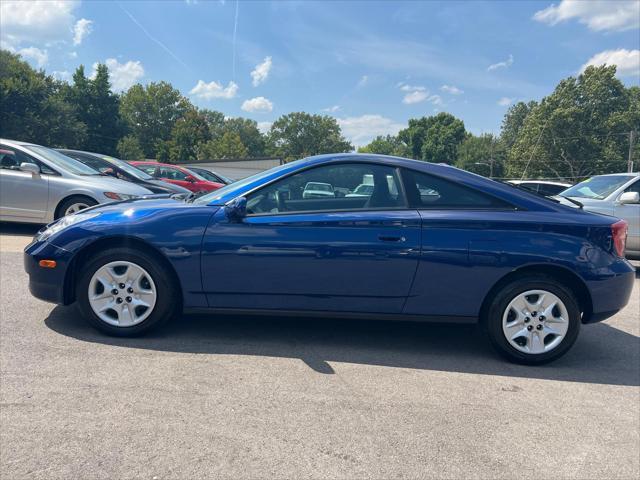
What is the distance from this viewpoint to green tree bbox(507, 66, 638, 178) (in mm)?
57906

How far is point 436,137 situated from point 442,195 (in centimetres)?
9378

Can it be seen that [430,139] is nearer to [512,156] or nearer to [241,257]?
[512,156]

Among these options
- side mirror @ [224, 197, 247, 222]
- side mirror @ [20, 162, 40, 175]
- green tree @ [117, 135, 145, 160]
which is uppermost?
green tree @ [117, 135, 145, 160]

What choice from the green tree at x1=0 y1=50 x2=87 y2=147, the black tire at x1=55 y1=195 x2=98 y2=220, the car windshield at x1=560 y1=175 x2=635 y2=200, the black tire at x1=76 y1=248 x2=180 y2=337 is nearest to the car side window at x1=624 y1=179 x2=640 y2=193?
the car windshield at x1=560 y1=175 x2=635 y2=200

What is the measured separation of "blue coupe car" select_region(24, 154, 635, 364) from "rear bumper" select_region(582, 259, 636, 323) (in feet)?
0.04

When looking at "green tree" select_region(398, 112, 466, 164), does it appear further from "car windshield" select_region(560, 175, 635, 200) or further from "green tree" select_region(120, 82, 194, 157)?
"car windshield" select_region(560, 175, 635, 200)

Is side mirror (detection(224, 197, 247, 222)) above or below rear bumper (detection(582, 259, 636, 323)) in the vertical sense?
above

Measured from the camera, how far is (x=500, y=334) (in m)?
3.60

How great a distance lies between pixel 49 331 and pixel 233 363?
1564mm

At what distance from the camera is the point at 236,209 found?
348cm

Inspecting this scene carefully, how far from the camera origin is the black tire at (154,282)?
11.7ft

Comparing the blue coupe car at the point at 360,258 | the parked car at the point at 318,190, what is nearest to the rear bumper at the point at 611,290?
the blue coupe car at the point at 360,258

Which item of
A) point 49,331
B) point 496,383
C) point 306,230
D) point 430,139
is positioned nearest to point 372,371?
point 496,383

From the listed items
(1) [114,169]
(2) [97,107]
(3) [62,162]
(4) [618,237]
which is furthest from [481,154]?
(4) [618,237]
